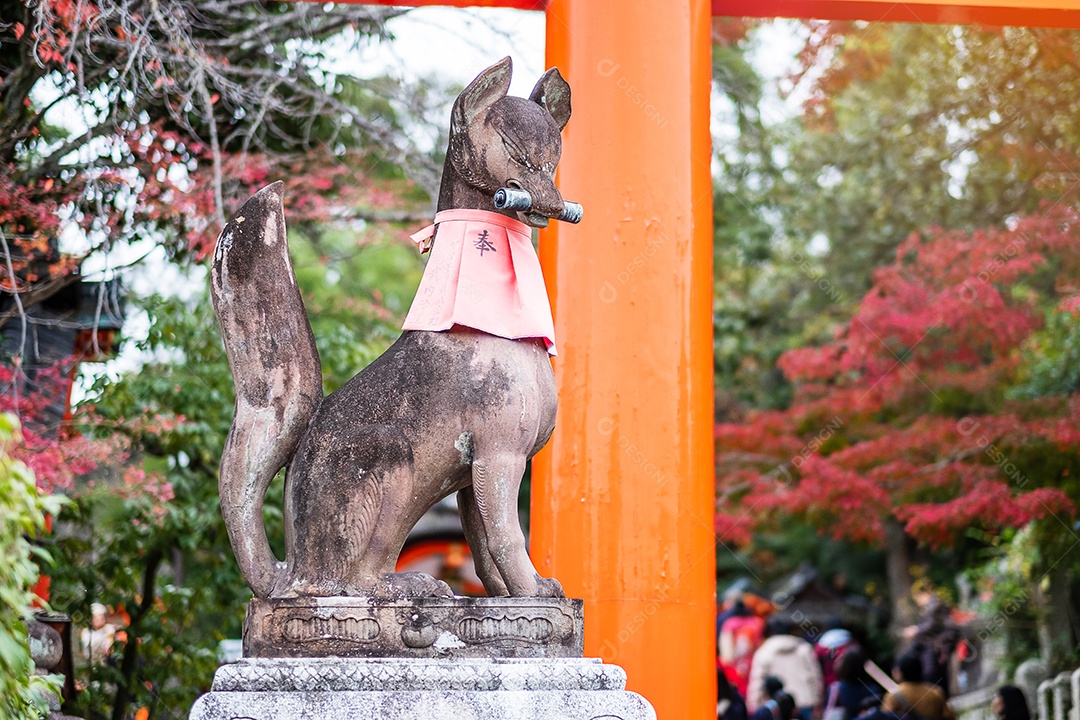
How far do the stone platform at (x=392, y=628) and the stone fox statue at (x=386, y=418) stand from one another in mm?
70

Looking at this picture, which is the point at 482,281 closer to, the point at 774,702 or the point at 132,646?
the point at 132,646

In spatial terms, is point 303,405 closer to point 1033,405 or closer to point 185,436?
point 185,436

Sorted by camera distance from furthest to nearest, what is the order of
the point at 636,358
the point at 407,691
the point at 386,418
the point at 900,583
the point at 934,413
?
1. the point at 900,583
2. the point at 934,413
3. the point at 636,358
4. the point at 386,418
5. the point at 407,691

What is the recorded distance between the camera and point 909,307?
8.41m

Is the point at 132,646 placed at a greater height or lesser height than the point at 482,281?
lesser

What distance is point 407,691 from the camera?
2723mm

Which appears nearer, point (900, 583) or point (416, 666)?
point (416, 666)

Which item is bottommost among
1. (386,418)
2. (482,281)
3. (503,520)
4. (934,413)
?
(503,520)

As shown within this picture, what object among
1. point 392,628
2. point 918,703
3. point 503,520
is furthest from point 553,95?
point 918,703

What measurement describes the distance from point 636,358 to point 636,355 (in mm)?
12

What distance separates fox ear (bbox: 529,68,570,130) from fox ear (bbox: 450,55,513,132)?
156 mm

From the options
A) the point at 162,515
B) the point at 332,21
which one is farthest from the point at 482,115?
the point at 332,21

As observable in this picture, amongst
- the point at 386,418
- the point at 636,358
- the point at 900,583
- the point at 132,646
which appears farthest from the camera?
the point at 900,583

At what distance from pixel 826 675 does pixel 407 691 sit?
9.29 meters
